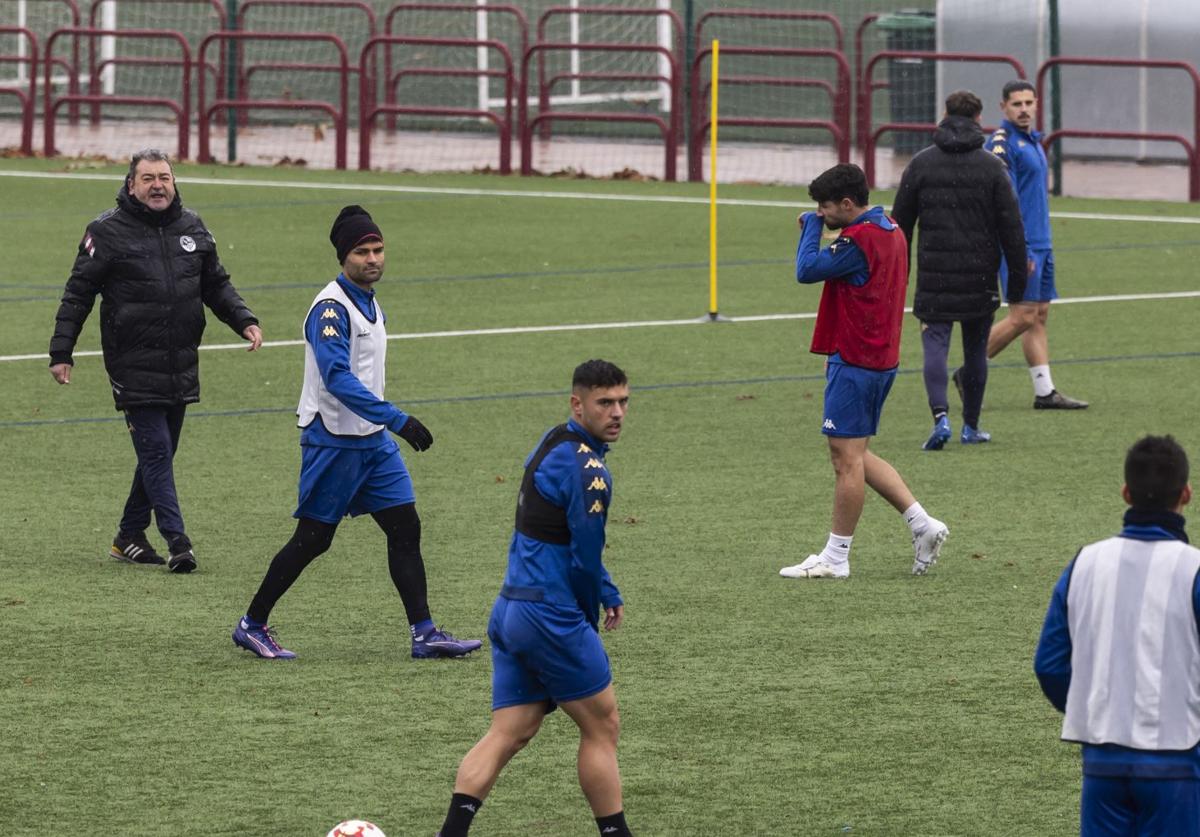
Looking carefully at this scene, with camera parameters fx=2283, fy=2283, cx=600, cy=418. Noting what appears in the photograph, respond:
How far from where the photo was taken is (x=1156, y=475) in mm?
5086

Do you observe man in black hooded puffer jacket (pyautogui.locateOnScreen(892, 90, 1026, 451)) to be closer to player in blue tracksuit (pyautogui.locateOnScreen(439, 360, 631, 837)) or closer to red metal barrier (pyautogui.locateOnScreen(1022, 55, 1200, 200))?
player in blue tracksuit (pyautogui.locateOnScreen(439, 360, 631, 837))

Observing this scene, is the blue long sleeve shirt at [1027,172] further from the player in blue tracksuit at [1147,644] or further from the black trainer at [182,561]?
the player in blue tracksuit at [1147,644]

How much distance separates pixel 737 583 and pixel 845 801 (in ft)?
9.63

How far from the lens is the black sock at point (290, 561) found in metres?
8.61

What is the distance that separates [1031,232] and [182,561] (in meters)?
6.04

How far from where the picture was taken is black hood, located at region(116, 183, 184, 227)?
10031mm

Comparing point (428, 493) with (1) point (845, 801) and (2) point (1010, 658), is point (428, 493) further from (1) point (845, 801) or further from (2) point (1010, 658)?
(1) point (845, 801)

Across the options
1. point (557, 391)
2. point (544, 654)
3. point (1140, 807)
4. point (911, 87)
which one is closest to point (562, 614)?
point (544, 654)

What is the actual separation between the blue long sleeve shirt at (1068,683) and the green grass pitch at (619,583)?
5.27 ft

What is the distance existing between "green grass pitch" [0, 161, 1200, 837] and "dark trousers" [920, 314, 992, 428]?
311 mm

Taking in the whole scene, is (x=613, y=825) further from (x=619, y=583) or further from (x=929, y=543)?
(x=929, y=543)

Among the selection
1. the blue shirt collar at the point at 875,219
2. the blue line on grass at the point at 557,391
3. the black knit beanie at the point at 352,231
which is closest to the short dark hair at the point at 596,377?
the black knit beanie at the point at 352,231

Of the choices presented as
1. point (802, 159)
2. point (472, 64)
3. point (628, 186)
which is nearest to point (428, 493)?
point (628, 186)

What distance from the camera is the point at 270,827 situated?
675 cm
